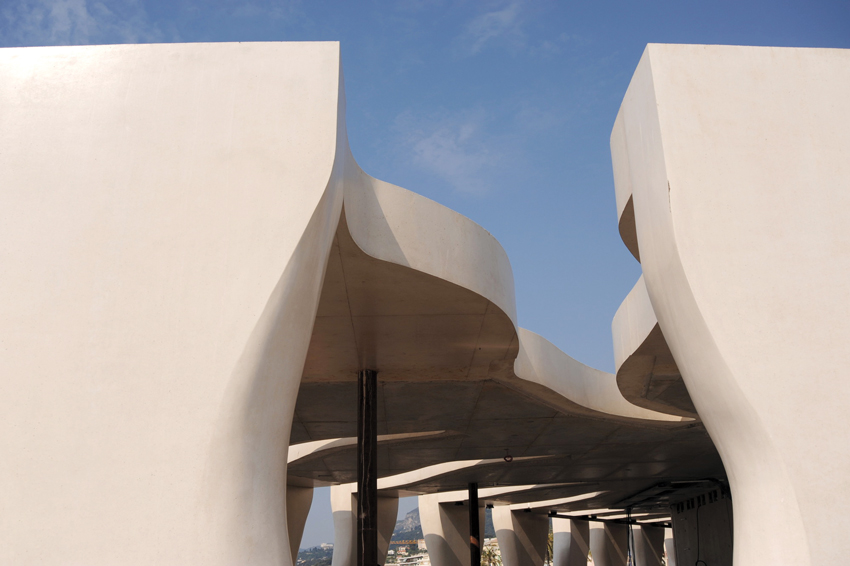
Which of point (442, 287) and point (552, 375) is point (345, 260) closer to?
point (442, 287)

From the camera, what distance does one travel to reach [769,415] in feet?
19.7

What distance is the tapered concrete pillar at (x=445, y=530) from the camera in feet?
104

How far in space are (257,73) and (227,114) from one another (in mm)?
577

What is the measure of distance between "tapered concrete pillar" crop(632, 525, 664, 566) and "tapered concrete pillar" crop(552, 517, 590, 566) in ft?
23.7

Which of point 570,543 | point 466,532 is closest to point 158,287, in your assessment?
point 466,532

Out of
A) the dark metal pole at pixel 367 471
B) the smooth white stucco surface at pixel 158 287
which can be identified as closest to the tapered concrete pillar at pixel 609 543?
the dark metal pole at pixel 367 471

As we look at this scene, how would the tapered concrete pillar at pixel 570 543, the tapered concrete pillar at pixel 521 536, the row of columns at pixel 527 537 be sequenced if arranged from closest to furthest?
the row of columns at pixel 527 537 → the tapered concrete pillar at pixel 521 536 → the tapered concrete pillar at pixel 570 543

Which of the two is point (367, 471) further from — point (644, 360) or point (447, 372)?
point (644, 360)

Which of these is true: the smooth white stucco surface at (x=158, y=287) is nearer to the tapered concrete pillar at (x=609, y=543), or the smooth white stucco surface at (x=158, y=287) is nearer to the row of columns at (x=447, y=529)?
the row of columns at (x=447, y=529)

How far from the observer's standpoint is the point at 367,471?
1202 cm

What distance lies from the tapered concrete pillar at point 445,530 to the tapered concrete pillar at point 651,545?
61.8ft

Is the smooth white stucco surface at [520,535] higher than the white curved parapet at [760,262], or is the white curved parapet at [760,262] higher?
the white curved parapet at [760,262]

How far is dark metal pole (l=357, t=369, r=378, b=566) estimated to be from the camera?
11172mm

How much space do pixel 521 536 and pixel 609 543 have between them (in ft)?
38.3
